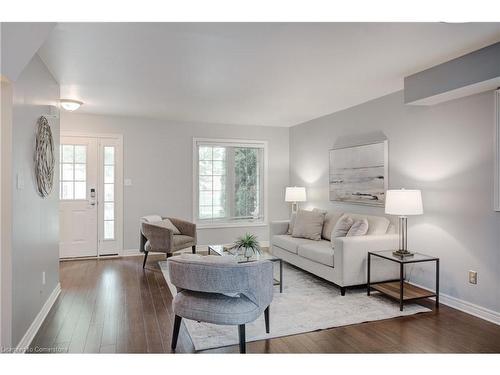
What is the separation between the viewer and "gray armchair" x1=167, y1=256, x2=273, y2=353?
2.33 m

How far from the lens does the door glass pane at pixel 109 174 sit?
5.68 metres

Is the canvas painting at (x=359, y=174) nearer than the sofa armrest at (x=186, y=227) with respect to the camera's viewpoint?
Yes

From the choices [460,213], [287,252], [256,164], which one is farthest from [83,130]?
[460,213]

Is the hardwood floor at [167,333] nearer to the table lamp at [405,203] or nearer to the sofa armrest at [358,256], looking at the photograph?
the sofa armrest at [358,256]

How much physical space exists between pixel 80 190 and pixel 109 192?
1.42ft

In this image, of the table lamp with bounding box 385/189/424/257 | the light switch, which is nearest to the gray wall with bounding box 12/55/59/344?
the light switch

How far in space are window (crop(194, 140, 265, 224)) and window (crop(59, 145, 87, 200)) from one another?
1821mm

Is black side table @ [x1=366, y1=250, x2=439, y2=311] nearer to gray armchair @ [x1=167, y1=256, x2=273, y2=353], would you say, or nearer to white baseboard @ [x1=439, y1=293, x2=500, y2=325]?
white baseboard @ [x1=439, y1=293, x2=500, y2=325]

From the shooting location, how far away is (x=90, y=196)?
5578mm

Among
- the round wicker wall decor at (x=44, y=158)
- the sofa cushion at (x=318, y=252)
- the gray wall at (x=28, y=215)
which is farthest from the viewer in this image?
the sofa cushion at (x=318, y=252)

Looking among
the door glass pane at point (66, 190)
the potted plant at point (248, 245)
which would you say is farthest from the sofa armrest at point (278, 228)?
the door glass pane at point (66, 190)

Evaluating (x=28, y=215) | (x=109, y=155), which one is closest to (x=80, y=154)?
(x=109, y=155)

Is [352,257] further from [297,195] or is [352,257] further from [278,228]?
[297,195]

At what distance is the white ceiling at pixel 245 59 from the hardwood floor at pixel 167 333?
2.31m
